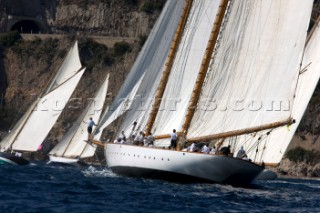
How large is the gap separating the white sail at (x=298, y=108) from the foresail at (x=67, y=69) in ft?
63.7

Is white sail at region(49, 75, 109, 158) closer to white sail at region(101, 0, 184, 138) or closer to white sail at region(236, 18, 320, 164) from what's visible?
white sail at region(236, 18, 320, 164)

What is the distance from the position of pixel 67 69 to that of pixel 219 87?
29174 millimetres

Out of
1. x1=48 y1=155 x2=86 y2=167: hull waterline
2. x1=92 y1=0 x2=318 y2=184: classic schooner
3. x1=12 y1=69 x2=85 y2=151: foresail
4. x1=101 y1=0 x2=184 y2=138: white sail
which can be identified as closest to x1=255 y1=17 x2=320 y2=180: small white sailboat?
x1=92 y1=0 x2=318 y2=184: classic schooner

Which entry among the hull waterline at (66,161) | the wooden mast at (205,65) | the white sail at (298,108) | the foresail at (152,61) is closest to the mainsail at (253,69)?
the wooden mast at (205,65)

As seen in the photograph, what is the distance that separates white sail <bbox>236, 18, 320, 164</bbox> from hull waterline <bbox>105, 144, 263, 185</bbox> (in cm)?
702

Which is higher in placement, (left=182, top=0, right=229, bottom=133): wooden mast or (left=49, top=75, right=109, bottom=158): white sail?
(left=182, top=0, right=229, bottom=133): wooden mast

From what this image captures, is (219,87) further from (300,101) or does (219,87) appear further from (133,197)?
(300,101)

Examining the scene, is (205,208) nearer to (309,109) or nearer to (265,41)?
(265,41)

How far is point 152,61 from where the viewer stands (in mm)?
55656

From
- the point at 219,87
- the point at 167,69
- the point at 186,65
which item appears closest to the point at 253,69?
the point at 219,87

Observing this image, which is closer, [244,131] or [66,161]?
A: [244,131]

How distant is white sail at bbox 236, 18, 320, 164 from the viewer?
199ft

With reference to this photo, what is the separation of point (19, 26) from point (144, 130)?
273 ft

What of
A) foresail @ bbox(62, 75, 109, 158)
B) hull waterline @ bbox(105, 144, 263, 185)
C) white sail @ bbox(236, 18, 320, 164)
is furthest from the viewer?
foresail @ bbox(62, 75, 109, 158)
